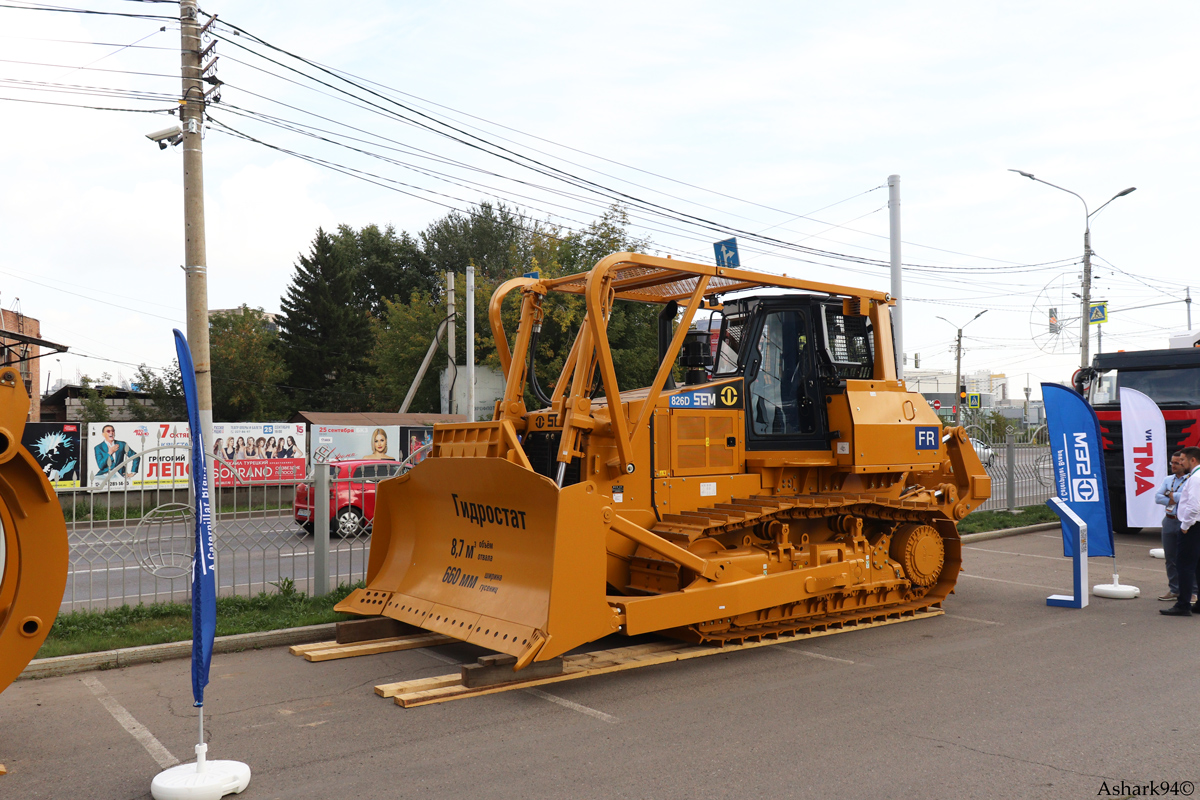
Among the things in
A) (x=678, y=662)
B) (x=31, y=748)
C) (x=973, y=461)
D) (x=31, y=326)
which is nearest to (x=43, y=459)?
(x=31, y=748)

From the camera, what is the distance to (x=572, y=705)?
6.18m

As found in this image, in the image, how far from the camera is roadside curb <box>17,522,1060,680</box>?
23.5 ft

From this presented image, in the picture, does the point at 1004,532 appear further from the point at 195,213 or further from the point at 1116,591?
the point at 195,213

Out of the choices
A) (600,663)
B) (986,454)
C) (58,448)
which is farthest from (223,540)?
(986,454)

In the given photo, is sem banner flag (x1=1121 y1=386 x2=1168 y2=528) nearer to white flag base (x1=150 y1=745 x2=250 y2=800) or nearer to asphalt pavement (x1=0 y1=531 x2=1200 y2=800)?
asphalt pavement (x1=0 y1=531 x2=1200 y2=800)

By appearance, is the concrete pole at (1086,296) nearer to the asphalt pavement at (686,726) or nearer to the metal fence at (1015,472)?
the metal fence at (1015,472)

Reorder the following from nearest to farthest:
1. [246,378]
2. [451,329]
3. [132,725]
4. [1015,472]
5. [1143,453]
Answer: [132,725] → [1143,453] → [1015,472] → [451,329] → [246,378]

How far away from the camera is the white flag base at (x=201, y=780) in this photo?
452cm

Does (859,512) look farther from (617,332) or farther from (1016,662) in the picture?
(617,332)

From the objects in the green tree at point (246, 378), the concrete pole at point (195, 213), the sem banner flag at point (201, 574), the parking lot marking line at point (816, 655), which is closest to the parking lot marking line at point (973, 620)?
the parking lot marking line at point (816, 655)

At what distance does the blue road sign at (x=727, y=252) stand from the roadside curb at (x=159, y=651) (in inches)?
222

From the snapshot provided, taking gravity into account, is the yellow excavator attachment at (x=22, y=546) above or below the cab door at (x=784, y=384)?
below

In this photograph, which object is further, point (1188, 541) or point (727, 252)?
point (727, 252)

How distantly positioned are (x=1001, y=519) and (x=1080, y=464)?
696cm
